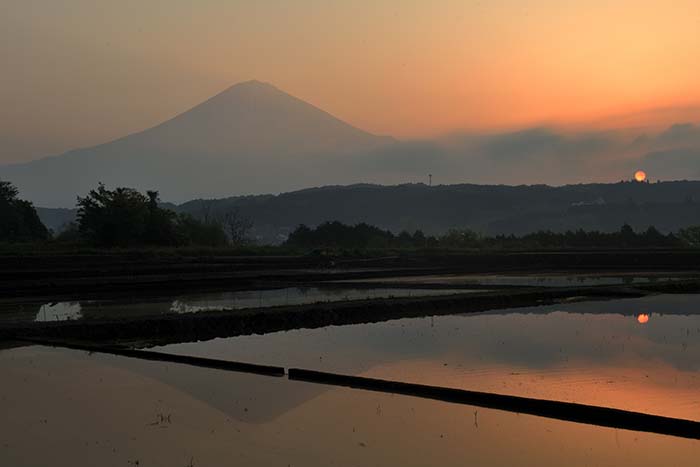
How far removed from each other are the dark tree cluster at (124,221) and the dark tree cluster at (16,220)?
5529mm

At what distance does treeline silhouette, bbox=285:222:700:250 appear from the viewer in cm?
6266

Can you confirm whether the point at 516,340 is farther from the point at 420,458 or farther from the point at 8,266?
the point at 8,266

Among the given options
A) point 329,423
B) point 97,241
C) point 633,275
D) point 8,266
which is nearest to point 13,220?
point 97,241

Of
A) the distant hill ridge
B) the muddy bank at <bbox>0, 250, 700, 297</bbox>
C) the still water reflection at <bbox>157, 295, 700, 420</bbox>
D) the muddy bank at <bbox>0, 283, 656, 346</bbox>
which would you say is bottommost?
the still water reflection at <bbox>157, 295, 700, 420</bbox>

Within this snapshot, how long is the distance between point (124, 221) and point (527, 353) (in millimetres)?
38432

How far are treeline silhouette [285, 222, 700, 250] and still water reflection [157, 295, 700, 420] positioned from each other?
148 ft

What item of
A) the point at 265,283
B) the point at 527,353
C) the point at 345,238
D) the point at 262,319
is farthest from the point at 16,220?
the point at 527,353

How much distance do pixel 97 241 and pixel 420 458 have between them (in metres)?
42.6

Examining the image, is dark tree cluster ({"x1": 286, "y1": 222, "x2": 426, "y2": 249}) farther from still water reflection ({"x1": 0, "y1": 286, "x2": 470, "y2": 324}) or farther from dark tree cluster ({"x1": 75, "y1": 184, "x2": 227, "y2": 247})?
still water reflection ({"x1": 0, "y1": 286, "x2": 470, "y2": 324})

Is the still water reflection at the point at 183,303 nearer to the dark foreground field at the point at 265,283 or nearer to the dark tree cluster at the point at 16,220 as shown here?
the dark foreground field at the point at 265,283

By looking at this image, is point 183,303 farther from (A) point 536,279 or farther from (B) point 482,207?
(B) point 482,207

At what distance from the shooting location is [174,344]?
45.3 feet

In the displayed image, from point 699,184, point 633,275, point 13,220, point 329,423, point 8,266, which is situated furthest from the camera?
point 699,184

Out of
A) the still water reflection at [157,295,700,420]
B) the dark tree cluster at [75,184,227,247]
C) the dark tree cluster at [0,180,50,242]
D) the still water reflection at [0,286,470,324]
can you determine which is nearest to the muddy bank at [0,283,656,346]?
the still water reflection at [157,295,700,420]
